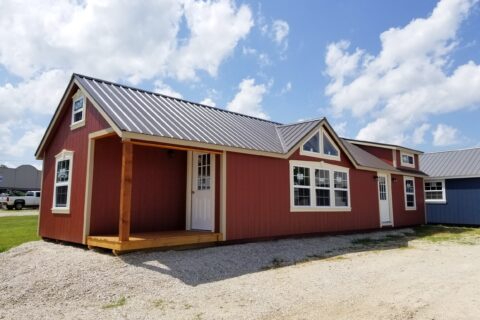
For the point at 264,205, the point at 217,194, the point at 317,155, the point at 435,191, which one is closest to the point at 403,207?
the point at 435,191

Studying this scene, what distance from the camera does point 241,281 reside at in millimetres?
6887

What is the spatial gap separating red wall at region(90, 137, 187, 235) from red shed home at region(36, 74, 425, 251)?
0.03 m

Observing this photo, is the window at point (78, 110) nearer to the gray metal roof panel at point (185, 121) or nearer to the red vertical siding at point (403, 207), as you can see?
the gray metal roof panel at point (185, 121)

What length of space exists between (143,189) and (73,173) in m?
1.94

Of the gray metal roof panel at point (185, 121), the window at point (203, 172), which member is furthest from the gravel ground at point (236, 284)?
the gray metal roof panel at point (185, 121)

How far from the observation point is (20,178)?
4688 centimetres

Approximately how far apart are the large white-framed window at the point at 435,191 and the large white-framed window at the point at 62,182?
62.8 feet

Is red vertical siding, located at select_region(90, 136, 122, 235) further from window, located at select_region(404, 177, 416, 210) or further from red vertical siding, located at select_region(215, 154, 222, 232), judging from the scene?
window, located at select_region(404, 177, 416, 210)

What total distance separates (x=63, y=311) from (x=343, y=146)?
11.3 m

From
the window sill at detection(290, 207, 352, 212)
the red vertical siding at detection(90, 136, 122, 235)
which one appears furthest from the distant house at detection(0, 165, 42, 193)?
the window sill at detection(290, 207, 352, 212)

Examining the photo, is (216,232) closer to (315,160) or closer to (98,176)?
(98,176)

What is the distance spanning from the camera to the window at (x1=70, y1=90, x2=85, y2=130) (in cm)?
1061

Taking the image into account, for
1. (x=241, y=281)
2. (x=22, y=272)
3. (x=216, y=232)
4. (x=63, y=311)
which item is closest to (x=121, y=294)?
(x=63, y=311)

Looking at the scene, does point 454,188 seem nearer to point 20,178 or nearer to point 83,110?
point 83,110
